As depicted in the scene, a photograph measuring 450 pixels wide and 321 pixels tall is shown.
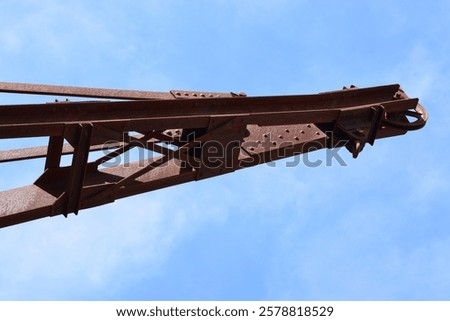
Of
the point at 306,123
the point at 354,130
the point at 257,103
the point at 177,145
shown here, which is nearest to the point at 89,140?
the point at 177,145

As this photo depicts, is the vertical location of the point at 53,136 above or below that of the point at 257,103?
below

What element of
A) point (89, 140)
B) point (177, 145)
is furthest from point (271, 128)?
point (89, 140)

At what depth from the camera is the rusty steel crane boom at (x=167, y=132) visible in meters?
7.58

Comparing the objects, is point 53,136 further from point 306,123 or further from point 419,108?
point 419,108

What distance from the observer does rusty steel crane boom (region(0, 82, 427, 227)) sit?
24.9 ft

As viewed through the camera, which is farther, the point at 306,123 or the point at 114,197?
the point at 306,123

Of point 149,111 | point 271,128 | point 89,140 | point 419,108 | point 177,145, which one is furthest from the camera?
point 419,108

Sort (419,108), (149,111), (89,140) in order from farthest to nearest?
(419,108) < (149,111) < (89,140)

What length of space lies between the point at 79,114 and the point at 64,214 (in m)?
1.05

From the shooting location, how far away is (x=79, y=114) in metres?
7.59

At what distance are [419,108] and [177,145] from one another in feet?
11.5

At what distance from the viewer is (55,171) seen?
814cm

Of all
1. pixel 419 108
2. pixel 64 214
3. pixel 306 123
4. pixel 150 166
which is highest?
pixel 419 108

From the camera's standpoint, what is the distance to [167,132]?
880 centimetres
